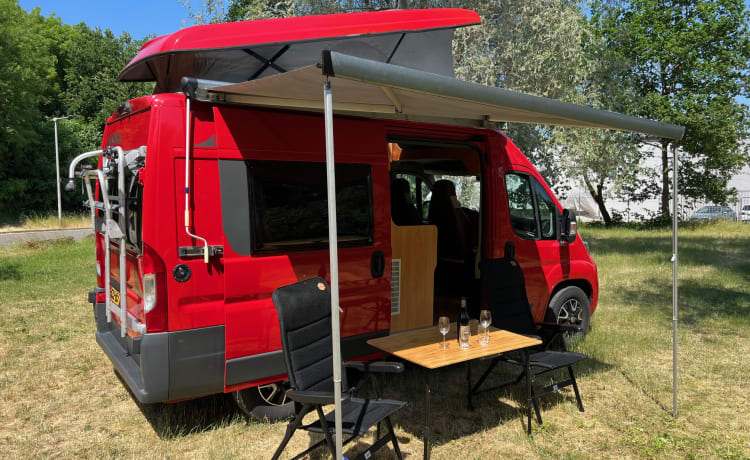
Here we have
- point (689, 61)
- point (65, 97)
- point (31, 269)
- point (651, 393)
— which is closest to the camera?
point (651, 393)

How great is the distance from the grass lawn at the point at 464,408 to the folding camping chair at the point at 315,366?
577 millimetres

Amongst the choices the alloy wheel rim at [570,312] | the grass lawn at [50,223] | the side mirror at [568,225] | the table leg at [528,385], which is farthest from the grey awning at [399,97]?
the grass lawn at [50,223]

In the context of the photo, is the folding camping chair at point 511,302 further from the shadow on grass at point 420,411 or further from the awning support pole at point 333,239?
the awning support pole at point 333,239

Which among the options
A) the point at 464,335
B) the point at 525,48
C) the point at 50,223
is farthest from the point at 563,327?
the point at 50,223

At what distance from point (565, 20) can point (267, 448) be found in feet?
37.3

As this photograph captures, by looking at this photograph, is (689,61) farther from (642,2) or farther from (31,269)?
(31,269)

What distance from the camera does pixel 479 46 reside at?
12.4 meters

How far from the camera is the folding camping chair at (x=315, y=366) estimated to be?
326 cm

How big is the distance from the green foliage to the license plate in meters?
25.2

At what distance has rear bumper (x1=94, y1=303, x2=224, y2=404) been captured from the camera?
3537 millimetres

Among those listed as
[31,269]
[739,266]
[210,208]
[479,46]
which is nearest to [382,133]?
[210,208]

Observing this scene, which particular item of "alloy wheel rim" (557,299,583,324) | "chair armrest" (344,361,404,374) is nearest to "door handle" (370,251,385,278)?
"chair armrest" (344,361,404,374)

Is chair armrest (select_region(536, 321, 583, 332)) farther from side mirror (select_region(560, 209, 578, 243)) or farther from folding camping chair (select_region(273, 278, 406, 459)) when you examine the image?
folding camping chair (select_region(273, 278, 406, 459))

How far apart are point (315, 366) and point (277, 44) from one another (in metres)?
2.44
